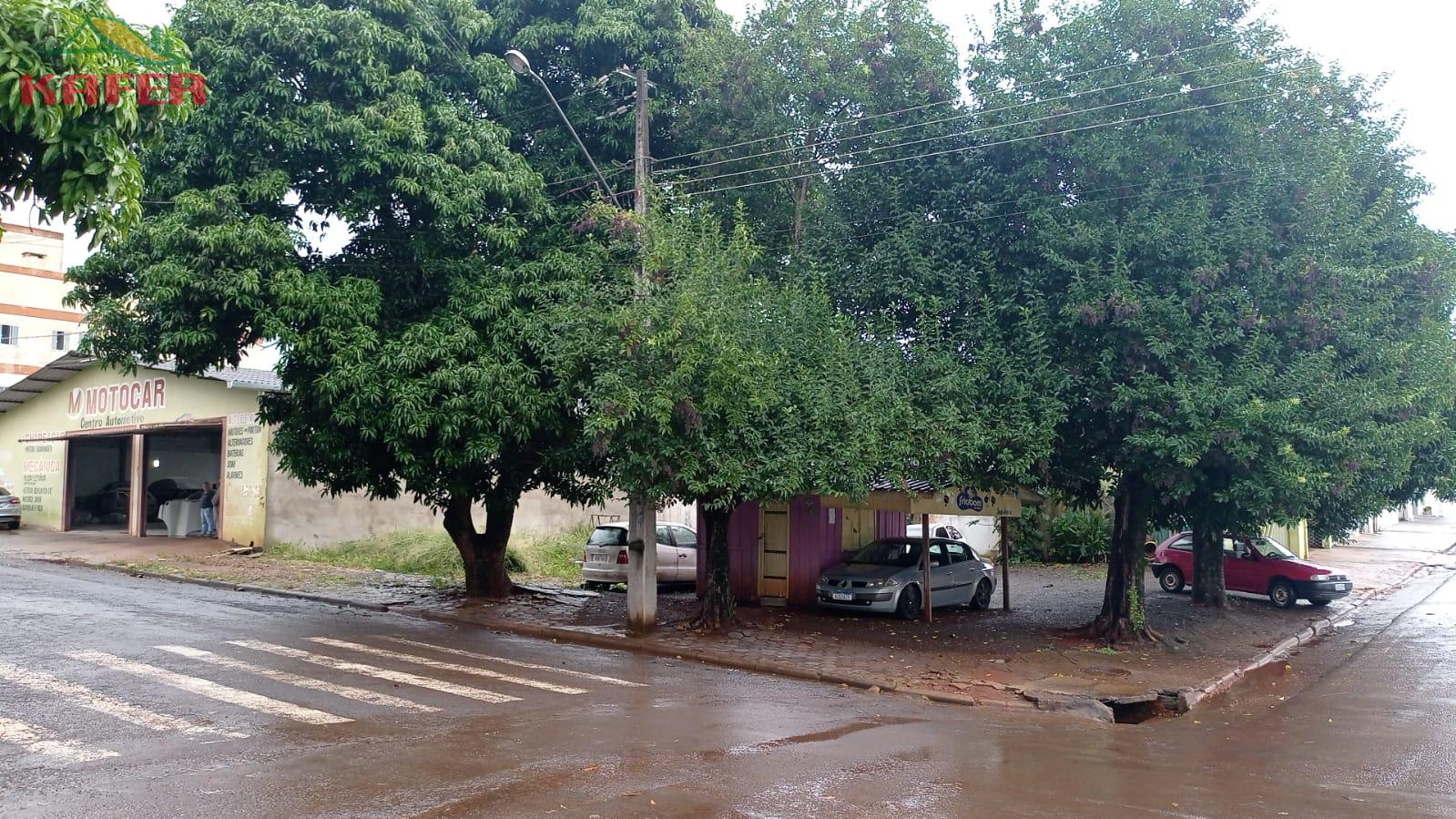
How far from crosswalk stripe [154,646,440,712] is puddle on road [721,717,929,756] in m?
3.02

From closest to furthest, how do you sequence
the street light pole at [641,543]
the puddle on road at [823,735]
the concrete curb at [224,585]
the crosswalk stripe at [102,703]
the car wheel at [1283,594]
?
the puddle on road at [823,735], the crosswalk stripe at [102,703], the street light pole at [641,543], the concrete curb at [224,585], the car wheel at [1283,594]

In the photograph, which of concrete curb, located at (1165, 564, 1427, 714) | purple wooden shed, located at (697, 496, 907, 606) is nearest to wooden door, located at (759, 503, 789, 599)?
purple wooden shed, located at (697, 496, 907, 606)

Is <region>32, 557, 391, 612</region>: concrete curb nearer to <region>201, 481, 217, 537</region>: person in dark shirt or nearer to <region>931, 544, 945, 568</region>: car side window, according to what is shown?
<region>201, 481, 217, 537</region>: person in dark shirt

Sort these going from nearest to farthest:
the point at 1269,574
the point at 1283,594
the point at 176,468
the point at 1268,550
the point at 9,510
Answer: the point at 1283,594 → the point at 1269,574 → the point at 1268,550 → the point at 9,510 → the point at 176,468

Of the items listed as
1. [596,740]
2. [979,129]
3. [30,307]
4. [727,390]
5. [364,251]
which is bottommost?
[596,740]

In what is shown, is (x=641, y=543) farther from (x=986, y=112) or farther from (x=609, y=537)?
(x=986, y=112)

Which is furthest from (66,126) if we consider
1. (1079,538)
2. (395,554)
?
(1079,538)

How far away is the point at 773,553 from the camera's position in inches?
755

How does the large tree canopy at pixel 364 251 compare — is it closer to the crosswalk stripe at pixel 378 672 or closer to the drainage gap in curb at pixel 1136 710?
the crosswalk stripe at pixel 378 672

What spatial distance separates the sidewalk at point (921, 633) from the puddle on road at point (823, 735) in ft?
5.87

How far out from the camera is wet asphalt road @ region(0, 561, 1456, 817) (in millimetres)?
7090

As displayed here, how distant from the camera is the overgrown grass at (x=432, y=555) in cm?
2369

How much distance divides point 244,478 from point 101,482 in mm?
13098

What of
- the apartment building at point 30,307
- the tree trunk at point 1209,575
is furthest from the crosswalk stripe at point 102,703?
the apartment building at point 30,307
